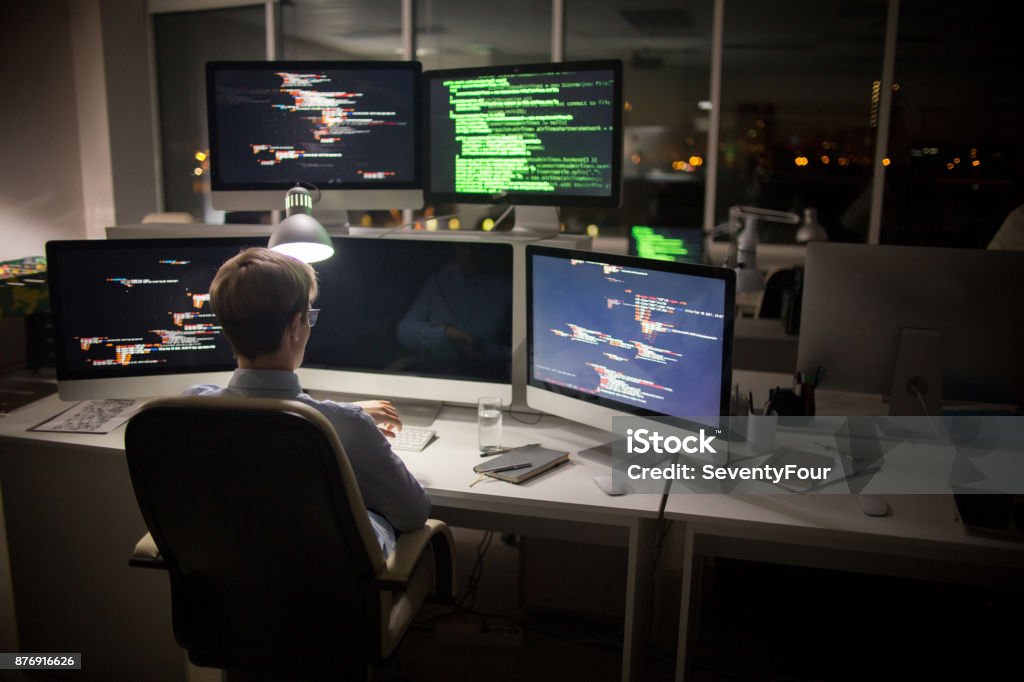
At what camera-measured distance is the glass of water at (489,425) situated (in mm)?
2111

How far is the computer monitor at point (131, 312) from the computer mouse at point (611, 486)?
123cm

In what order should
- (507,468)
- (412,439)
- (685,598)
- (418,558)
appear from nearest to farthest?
(418,558) < (685,598) < (507,468) < (412,439)

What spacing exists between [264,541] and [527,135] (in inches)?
56.1

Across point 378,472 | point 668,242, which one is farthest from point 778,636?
point 668,242

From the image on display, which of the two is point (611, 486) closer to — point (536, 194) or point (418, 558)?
point (418, 558)

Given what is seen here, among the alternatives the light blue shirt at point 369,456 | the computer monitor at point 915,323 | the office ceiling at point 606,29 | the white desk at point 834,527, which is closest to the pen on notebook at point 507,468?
the light blue shirt at point 369,456

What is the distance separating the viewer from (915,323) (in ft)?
6.77

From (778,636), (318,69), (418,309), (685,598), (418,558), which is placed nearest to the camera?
(418,558)

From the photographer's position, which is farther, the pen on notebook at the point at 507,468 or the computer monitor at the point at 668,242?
the computer monitor at the point at 668,242

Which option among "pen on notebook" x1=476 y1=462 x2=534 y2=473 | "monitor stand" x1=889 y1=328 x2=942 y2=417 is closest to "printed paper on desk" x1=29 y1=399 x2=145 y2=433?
"pen on notebook" x1=476 y1=462 x2=534 y2=473

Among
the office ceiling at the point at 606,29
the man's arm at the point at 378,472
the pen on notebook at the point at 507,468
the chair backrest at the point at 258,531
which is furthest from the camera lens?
the office ceiling at the point at 606,29

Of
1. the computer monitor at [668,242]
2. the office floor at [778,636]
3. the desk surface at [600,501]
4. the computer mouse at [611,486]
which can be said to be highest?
the computer monitor at [668,242]

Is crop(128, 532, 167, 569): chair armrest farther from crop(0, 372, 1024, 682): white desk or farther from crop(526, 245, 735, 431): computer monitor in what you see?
crop(526, 245, 735, 431): computer monitor

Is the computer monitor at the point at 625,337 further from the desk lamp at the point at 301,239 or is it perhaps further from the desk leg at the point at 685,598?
the desk lamp at the point at 301,239
